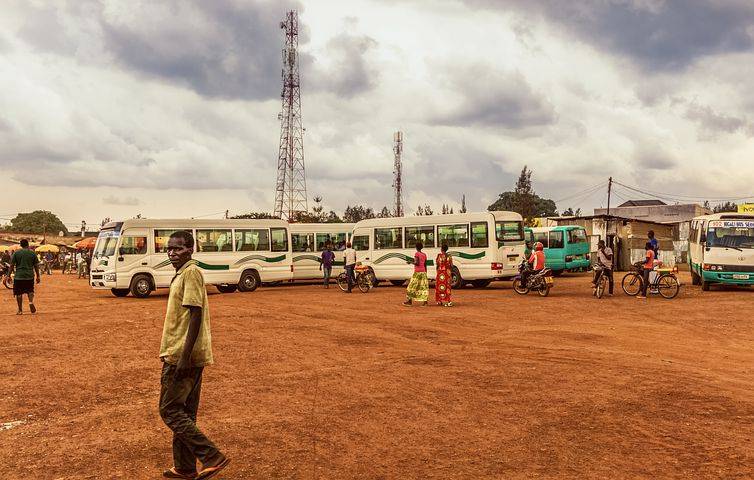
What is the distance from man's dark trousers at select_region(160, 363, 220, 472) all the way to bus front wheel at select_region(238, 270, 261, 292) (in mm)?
19905

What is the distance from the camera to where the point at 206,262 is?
23531mm

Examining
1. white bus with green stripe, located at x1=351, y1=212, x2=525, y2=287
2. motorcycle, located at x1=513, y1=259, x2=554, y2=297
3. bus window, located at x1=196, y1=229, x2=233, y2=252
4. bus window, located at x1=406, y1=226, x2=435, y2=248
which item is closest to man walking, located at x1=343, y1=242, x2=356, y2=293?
white bus with green stripe, located at x1=351, y1=212, x2=525, y2=287

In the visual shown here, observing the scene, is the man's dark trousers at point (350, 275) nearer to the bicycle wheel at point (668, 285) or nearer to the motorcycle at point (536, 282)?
the motorcycle at point (536, 282)

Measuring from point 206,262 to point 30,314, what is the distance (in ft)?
24.2

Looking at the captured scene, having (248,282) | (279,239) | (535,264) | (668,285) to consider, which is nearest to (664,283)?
(668,285)

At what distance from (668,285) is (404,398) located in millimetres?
15032

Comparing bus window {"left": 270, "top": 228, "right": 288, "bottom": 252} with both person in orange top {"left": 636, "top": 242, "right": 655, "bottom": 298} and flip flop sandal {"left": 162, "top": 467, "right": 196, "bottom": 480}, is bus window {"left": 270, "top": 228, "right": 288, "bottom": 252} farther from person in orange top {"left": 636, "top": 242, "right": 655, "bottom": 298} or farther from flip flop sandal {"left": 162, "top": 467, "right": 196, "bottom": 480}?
flip flop sandal {"left": 162, "top": 467, "right": 196, "bottom": 480}

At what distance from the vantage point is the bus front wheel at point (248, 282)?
24688 millimetres

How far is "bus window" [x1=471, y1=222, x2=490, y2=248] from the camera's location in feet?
78.0

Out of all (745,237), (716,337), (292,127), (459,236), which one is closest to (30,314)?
(459,236)

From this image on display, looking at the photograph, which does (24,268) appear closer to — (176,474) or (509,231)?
(176,474)

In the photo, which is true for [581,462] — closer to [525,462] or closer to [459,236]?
[525,462]

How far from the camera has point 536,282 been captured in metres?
21.0

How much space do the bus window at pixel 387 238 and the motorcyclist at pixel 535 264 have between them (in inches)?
238
